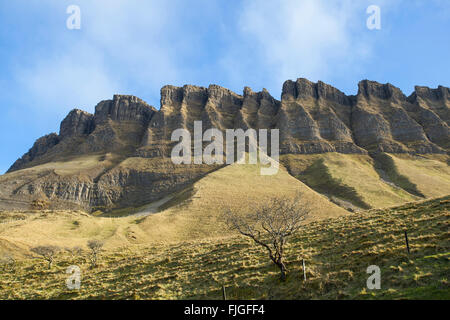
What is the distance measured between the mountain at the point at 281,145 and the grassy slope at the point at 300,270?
6584cm

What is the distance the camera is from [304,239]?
29500mm

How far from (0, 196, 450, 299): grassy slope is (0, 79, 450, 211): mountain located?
65841 mm

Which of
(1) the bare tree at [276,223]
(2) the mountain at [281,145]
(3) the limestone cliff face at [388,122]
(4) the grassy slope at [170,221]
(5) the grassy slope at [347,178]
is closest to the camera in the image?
(1) the bare tree at [276,223]

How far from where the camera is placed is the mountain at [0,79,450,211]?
372ft

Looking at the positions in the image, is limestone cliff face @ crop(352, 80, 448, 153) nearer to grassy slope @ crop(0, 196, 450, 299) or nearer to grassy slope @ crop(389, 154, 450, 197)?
grassy slope @ crop(389, 154, 450, 197)

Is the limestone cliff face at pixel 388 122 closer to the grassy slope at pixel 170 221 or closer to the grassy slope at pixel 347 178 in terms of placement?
the grassy slope at pixel 347 178

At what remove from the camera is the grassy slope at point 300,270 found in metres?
16.5

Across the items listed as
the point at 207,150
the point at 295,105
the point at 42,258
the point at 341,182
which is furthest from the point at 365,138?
the point at 42,258

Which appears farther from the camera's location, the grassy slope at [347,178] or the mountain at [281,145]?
the mountain at [281,145]

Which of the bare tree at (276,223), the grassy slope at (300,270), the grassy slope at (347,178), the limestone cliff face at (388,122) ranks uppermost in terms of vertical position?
the limestone cliff face at (388,122)

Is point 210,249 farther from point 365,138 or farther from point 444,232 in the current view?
point 365,138

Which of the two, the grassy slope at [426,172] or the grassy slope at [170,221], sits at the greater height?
the grassy slope at [426,172]

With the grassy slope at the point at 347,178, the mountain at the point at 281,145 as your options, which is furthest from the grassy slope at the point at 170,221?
the mountain at the point at 281,145

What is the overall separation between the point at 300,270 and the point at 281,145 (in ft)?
430
